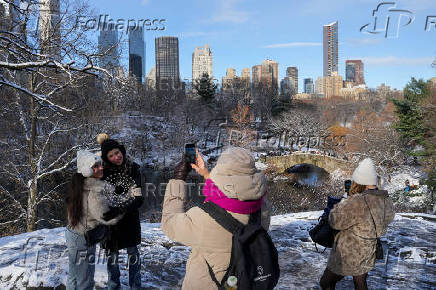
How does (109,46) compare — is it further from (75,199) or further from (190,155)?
(190,155)

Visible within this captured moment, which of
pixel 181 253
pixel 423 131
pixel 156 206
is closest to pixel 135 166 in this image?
pixel 181 253

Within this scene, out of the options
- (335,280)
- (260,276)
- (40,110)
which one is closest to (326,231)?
(335,280)

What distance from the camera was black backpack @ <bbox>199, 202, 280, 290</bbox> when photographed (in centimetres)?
198

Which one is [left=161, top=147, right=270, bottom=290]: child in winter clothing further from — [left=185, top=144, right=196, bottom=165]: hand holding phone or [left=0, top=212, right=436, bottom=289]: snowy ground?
[left=0, top=212, right=436, bottom=289]: snowy ground

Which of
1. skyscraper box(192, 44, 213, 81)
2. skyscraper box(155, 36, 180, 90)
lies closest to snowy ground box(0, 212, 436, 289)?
skyscraper box(155, 36, 180, 90)

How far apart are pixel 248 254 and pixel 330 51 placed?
158 m

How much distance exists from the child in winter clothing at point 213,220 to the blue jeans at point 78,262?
1.54m

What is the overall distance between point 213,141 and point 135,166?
42486mm

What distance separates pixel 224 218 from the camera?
205cm

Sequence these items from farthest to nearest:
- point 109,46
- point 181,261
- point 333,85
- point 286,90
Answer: point 333,85, point 286,90, point 109,46, point 181,261

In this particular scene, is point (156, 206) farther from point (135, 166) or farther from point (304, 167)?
point (304, 167)

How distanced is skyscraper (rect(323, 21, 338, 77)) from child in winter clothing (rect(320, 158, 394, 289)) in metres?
126

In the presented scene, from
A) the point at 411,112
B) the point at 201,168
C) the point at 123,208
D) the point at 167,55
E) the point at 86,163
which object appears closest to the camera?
the point at 201,168

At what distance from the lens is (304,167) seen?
43.0 meters
